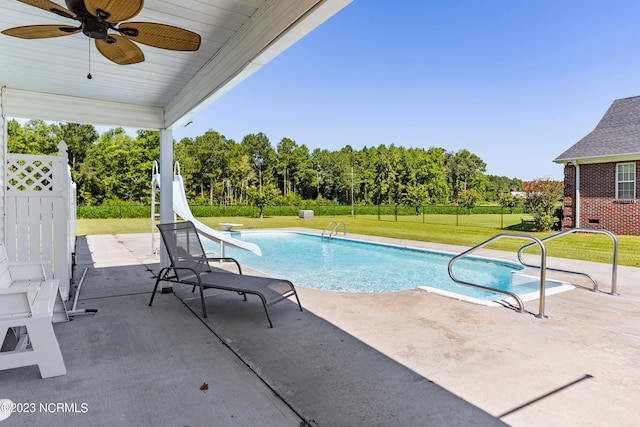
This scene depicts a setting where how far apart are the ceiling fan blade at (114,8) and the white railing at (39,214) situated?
277cm

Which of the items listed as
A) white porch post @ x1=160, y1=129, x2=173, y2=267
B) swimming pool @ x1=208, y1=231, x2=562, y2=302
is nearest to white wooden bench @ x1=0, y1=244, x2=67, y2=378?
white porch post @ x1=160, y1=129, x2=173, y2=267

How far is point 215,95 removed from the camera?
4.31 meters

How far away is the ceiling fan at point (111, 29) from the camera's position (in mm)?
2434

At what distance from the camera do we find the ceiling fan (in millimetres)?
2434

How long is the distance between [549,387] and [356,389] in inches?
55.8

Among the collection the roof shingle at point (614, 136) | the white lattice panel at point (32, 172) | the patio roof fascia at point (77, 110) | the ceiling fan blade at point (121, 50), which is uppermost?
the roof shingle at point (614, 136)

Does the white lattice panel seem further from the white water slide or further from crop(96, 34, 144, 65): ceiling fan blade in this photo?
the white water slide

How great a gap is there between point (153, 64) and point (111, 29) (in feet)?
4.53

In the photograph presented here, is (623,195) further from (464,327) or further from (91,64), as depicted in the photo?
(91,64)

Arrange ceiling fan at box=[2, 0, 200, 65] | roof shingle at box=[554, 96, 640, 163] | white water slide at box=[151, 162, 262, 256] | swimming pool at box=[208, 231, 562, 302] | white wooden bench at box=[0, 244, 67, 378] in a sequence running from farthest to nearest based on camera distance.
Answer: roof shingle at box=[554, 96, 640, 163] → white water slide at box=[151, 162, 262, 256] → swimming pool at box=[208, 231, 562, 302] → white wooden bench at box=[0, 244, 67, 378] → ceiling fan at box=[2, 0, 200, 65]

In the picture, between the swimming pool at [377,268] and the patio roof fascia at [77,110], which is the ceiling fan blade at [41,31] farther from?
the swimming pool at [377,268]

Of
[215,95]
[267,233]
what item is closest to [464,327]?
[215,95]

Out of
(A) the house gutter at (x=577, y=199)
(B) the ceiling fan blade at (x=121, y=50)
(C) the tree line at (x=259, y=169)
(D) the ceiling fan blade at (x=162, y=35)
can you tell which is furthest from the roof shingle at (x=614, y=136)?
(B) the ceiling fan blade at (x=121, y=50)

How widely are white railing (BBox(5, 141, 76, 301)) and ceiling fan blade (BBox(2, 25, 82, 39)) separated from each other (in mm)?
2082
